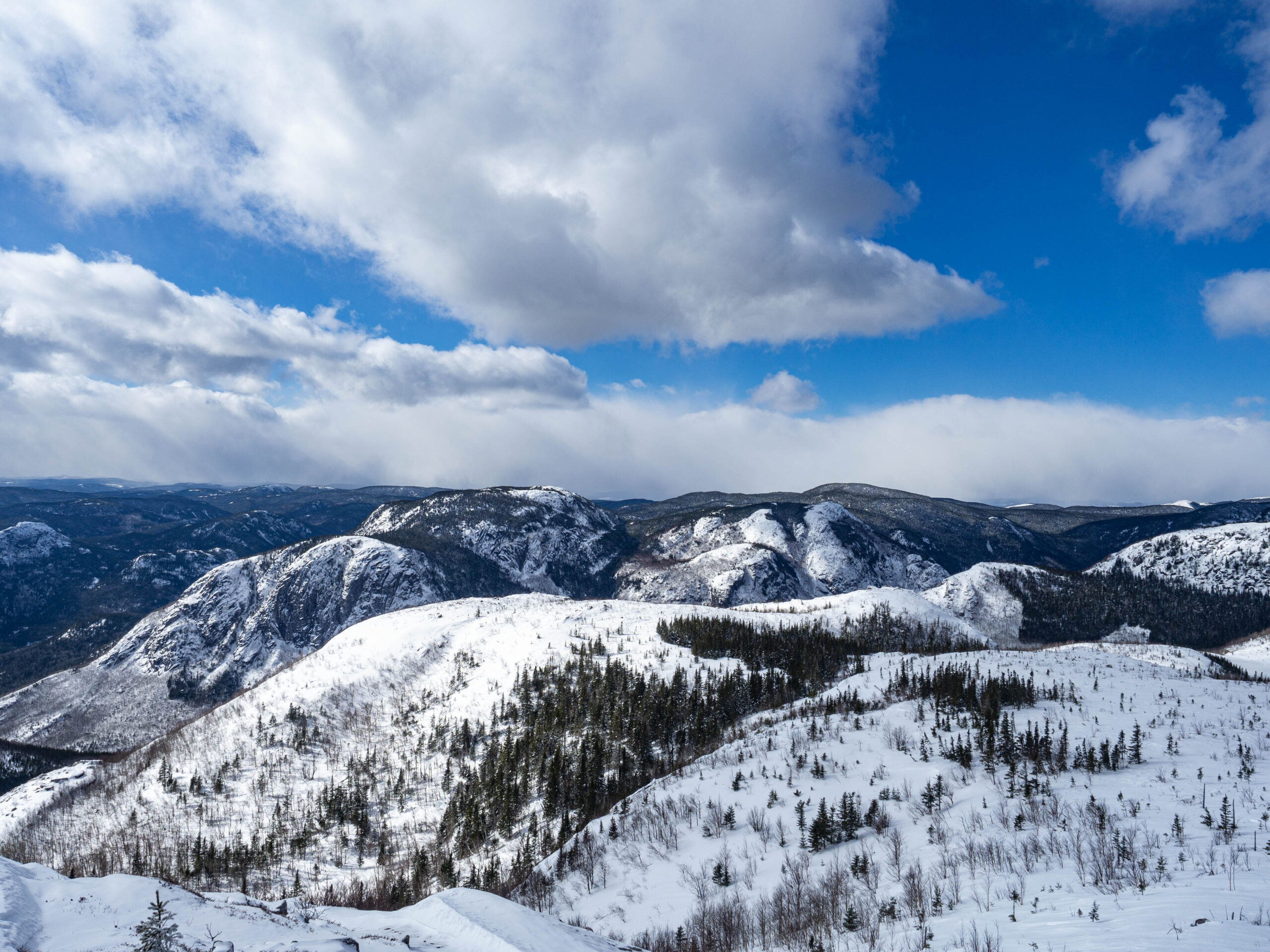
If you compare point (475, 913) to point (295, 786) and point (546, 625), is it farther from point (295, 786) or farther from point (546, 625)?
point (546, 625)

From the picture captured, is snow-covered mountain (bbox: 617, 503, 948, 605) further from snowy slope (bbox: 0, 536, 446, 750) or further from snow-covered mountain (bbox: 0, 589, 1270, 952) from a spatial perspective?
snow-covered mountain (bbox: 0, 589, 1270, 952)

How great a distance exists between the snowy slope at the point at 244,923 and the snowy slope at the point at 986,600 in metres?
129

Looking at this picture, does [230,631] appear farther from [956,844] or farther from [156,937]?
[956,844]

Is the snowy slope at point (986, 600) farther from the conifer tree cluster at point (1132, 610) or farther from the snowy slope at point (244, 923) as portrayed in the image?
the snowy slope at point (244, 923)

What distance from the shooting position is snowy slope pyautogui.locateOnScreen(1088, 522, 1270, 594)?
130 metres

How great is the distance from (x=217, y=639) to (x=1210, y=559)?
843 ft

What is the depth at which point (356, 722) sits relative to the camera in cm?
3869

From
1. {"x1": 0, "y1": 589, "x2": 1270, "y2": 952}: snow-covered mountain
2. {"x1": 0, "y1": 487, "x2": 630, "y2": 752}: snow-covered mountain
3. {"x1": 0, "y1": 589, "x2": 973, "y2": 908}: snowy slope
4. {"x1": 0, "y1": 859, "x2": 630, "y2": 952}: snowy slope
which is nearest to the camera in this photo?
{"x1": 0, "y1": 859, "x2": 630, "y2": 952}: snowy slope

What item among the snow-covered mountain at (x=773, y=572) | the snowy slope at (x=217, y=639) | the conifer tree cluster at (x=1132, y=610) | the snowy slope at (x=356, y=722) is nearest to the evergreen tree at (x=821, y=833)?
the snowy slope at (x=356, y=722)

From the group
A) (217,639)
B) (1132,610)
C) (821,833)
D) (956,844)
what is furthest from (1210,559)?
(217,639)

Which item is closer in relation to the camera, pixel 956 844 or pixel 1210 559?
pixel 956 844

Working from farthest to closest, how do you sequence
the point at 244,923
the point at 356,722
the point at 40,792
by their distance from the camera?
the point at 356,722
the point at 40,792
the point at 244,923

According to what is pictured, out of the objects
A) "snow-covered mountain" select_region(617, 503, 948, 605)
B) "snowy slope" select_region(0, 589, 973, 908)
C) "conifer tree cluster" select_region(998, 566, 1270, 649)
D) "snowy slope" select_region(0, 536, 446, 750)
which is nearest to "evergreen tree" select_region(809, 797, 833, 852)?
"snowy slope" select_region(0, 589, 973, 908)

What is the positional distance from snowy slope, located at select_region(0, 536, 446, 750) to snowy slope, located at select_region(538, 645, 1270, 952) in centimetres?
12469
